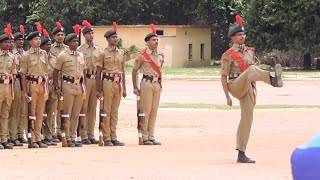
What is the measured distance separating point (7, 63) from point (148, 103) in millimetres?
2549

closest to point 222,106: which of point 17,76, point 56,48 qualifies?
point 56,48

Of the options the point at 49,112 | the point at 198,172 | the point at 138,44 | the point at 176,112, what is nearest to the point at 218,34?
the point at 138,44

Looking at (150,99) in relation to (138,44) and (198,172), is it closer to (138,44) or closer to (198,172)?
(198,172)

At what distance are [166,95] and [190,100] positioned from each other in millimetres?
2994

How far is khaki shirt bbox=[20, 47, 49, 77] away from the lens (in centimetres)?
1500

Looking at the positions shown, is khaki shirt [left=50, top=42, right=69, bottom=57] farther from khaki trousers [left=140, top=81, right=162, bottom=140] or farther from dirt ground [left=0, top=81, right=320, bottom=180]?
dirt ground [left=0, top=81, right=320, bottom=180]

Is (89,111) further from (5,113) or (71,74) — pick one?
(5,113)

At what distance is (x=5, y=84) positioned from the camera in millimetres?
14852

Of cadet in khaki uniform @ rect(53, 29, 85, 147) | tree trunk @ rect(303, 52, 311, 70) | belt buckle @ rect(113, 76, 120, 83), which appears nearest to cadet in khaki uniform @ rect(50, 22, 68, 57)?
cadet in khaki uniform @ rect(53, 29, 85, 147)

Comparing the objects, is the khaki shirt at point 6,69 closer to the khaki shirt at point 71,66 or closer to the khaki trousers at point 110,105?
the khaki shirt at point 71,66

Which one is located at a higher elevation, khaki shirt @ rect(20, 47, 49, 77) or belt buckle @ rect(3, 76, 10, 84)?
khaki shirt @ rect(20, 47, 49, 77)

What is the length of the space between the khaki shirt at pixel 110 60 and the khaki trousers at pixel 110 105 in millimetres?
230

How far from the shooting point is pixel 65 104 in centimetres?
1520

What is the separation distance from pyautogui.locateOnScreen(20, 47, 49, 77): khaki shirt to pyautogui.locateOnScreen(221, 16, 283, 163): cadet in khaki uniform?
3.84 m
